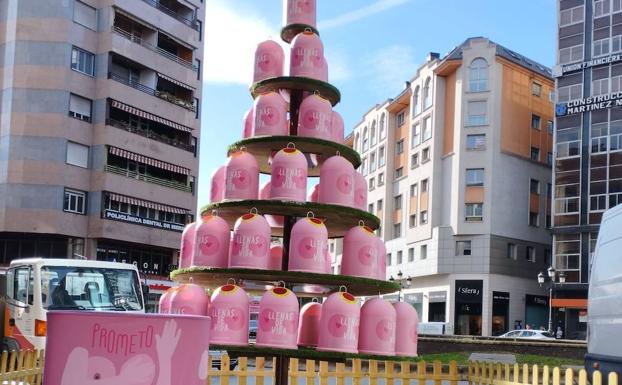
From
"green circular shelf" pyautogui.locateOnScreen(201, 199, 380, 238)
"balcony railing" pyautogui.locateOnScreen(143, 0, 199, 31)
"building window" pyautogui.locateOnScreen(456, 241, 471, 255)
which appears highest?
"balcony railing" pyautogui.locateOnScreen(143, 0, 199, 31)

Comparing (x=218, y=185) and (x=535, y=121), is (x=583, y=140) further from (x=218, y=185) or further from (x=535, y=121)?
(x=218, y=185)

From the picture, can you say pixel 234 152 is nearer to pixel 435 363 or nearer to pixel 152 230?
pixel 435 363

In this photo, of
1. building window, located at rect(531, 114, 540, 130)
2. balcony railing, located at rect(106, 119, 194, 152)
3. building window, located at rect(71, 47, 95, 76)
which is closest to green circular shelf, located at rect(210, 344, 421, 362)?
balcony railing, located at rect(106, 119, 194, 152)

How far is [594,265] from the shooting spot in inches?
397

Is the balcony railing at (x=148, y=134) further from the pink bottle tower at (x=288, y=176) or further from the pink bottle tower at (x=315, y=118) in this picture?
the pink bottle tower at (x=288, y=176)

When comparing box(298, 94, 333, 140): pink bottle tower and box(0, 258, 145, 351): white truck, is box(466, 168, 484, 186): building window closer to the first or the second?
box(0, 258, 145, 351): white truck

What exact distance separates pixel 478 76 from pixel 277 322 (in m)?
51.2

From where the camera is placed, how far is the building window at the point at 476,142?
56.4 m

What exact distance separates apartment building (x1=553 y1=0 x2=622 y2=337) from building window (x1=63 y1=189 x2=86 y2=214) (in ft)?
95.6

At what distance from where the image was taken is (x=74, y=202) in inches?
1817

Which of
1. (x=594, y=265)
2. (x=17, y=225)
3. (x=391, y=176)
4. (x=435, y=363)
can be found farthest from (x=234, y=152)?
(x=391, y=176)

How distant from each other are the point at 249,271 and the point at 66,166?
131 feet

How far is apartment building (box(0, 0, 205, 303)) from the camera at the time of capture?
4534 cm

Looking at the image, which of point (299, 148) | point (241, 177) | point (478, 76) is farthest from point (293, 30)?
point (478, 76)
